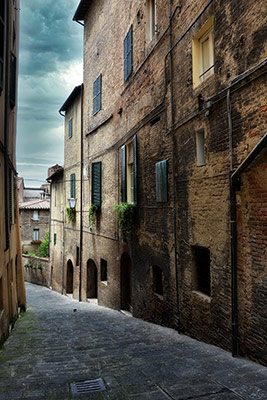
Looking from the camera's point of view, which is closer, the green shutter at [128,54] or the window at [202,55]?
the window at [202,55]

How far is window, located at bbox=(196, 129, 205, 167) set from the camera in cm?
674

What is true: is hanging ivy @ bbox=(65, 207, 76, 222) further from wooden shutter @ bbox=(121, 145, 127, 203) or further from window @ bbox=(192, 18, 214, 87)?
window @ bbox=(192, 18, 214, 87)

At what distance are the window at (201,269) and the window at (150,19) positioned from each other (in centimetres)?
618

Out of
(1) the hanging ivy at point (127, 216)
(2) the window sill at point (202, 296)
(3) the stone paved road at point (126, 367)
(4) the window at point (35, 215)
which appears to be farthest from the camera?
(4) the window at point (35, 215)

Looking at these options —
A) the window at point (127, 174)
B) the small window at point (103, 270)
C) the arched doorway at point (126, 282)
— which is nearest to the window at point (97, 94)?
the window at point (127, 174)

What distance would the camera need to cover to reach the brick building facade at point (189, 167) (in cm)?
516

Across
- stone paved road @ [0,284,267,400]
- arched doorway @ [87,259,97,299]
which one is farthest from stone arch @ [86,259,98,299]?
stone paved road @ [0,284,267,400]

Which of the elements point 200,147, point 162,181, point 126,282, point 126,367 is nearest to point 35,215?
point 126,282

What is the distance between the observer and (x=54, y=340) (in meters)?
7.14

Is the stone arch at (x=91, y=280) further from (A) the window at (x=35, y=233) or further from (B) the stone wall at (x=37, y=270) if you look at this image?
(A) the window at (x=35, y=233)

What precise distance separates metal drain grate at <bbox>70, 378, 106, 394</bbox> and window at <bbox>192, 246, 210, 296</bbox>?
3.11 m

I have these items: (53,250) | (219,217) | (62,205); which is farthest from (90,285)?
(219,217)

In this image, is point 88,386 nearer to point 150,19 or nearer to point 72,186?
point 150,19

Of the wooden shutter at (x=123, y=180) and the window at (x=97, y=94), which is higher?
the window at (x=97, y=94)
